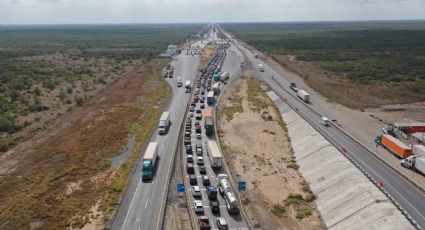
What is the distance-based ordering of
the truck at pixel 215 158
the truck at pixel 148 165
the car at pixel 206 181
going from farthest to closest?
the truck at pixel 215 158
the truck at pixel 148 165
the car at pixel 206 181

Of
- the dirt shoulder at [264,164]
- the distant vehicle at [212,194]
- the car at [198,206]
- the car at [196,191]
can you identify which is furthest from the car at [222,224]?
the car at [196,191]

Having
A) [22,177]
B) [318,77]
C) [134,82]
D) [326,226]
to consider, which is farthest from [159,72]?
[326,226]

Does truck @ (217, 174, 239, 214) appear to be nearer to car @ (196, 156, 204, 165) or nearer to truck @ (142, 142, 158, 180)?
car @ (196, 156, 204, 165)

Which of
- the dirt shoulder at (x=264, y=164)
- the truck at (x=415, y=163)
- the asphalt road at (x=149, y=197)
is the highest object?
the truck at (x=415, y=163)

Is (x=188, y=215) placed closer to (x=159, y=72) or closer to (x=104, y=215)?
(x=104, y=215)

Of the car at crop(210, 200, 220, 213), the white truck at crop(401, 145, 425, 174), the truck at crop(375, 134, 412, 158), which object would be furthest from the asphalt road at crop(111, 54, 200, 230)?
the truck at crop(375, 134, 412, 158)

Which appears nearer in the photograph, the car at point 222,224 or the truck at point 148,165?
the car at point 222,224

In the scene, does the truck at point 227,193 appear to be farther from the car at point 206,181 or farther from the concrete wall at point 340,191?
the concrete wall at point 340,191
